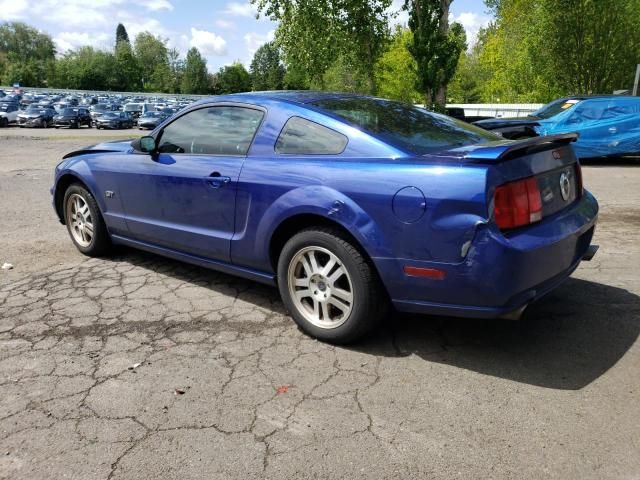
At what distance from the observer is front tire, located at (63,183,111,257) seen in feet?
16.5

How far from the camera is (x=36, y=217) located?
7.24 metres

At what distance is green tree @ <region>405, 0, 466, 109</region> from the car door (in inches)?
778

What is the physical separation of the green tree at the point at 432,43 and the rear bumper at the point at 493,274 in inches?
808

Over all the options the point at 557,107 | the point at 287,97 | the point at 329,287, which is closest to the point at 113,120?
the point at 557,107

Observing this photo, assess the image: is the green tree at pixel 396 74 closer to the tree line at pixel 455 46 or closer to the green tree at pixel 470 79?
the tree line at pixel 455 46

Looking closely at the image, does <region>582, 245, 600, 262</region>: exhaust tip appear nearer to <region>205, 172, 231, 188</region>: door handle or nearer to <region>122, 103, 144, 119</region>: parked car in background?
<region>205, 172, 231, 188</region>: door handle

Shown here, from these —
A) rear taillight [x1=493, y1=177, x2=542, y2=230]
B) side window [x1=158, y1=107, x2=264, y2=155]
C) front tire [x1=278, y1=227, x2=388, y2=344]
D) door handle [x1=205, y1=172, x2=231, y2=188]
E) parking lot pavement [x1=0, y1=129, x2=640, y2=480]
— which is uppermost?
side window [x1=158, y1=107, x2=264, y2=155]

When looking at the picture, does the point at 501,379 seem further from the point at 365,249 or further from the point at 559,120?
the point at 559,120

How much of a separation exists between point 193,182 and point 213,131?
43 cm

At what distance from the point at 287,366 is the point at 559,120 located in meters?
11.7

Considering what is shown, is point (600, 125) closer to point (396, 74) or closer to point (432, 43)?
point (432, 43)

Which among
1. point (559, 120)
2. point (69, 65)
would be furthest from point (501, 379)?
point (69, 65)

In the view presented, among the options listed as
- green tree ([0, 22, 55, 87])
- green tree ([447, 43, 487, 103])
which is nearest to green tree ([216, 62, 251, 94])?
green tree ([0, 22, 55, 87])

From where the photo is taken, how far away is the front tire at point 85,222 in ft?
16.5
